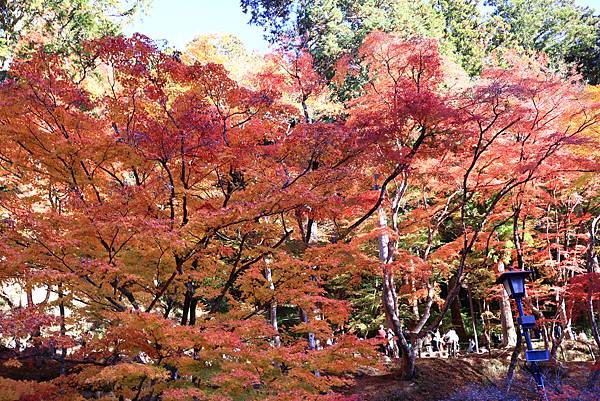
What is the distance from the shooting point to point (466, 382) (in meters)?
12.0

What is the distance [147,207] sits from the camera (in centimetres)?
672

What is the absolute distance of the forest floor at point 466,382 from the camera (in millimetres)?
10508

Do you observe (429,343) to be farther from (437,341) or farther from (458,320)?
(458,320)

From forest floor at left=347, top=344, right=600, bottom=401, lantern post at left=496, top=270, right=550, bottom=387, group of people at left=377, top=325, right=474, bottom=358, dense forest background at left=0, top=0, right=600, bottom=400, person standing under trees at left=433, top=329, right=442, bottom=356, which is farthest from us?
person standing under trees at left=433, top=329, right=442, bottom=356

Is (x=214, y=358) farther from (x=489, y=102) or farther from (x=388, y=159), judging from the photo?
(x=489, y=102)

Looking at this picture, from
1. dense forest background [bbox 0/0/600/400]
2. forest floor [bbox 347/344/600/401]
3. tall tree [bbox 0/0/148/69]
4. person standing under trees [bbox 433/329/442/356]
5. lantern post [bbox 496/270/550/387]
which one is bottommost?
forest floor [bbox 347/344/600/401]

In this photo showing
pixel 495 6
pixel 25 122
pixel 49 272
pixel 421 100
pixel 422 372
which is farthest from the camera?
pixel 495 6

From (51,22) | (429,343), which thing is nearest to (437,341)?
(429,343)

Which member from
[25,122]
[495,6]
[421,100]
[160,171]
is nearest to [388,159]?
[421,100]

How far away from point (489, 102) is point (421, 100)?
1630 millimetres

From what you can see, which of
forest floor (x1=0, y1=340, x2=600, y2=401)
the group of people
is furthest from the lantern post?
the group of people

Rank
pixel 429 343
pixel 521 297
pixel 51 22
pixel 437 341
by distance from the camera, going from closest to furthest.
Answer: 1. pixel 521 297
2. pixel 51 22
3. pixel 437 341
4. pixel 429 343

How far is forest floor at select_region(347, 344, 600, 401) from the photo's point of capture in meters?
10.5

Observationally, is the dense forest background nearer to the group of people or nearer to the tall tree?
the tall tree
